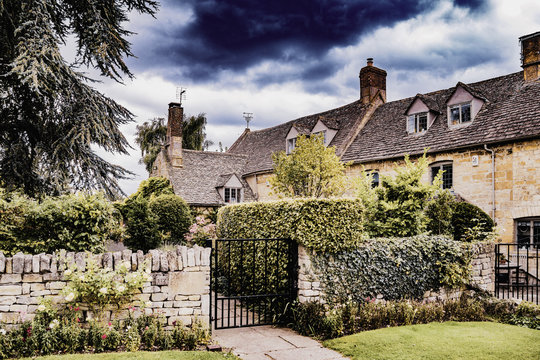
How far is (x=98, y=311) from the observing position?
662 cm

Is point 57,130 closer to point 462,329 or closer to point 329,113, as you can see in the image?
point 462,329

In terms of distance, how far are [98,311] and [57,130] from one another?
263 inches

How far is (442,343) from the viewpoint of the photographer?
7047 millimetres

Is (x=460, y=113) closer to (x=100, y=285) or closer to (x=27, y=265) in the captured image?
(x=100, y=285)

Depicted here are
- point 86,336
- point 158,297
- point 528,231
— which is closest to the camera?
point 86,336

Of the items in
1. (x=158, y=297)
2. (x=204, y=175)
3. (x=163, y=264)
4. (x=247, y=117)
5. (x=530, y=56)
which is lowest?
(x=158, y=297)

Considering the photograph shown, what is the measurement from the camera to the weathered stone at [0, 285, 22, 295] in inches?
249

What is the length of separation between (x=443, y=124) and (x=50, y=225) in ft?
57.1

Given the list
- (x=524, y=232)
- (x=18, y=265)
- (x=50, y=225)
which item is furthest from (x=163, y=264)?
(x=524, y=232)

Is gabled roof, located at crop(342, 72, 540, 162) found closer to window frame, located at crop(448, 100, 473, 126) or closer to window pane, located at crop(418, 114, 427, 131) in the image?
window frame, located at crop(448, 100, 473, 126)

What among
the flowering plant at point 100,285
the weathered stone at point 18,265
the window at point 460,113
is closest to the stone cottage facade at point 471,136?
the window at point 460,113

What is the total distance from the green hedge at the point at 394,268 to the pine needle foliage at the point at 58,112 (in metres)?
6.92

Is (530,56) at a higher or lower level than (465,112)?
higher

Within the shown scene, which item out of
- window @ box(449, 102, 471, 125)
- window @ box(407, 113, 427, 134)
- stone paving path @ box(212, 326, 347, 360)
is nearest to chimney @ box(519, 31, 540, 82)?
window @ box(449, 102, 471, 125)
